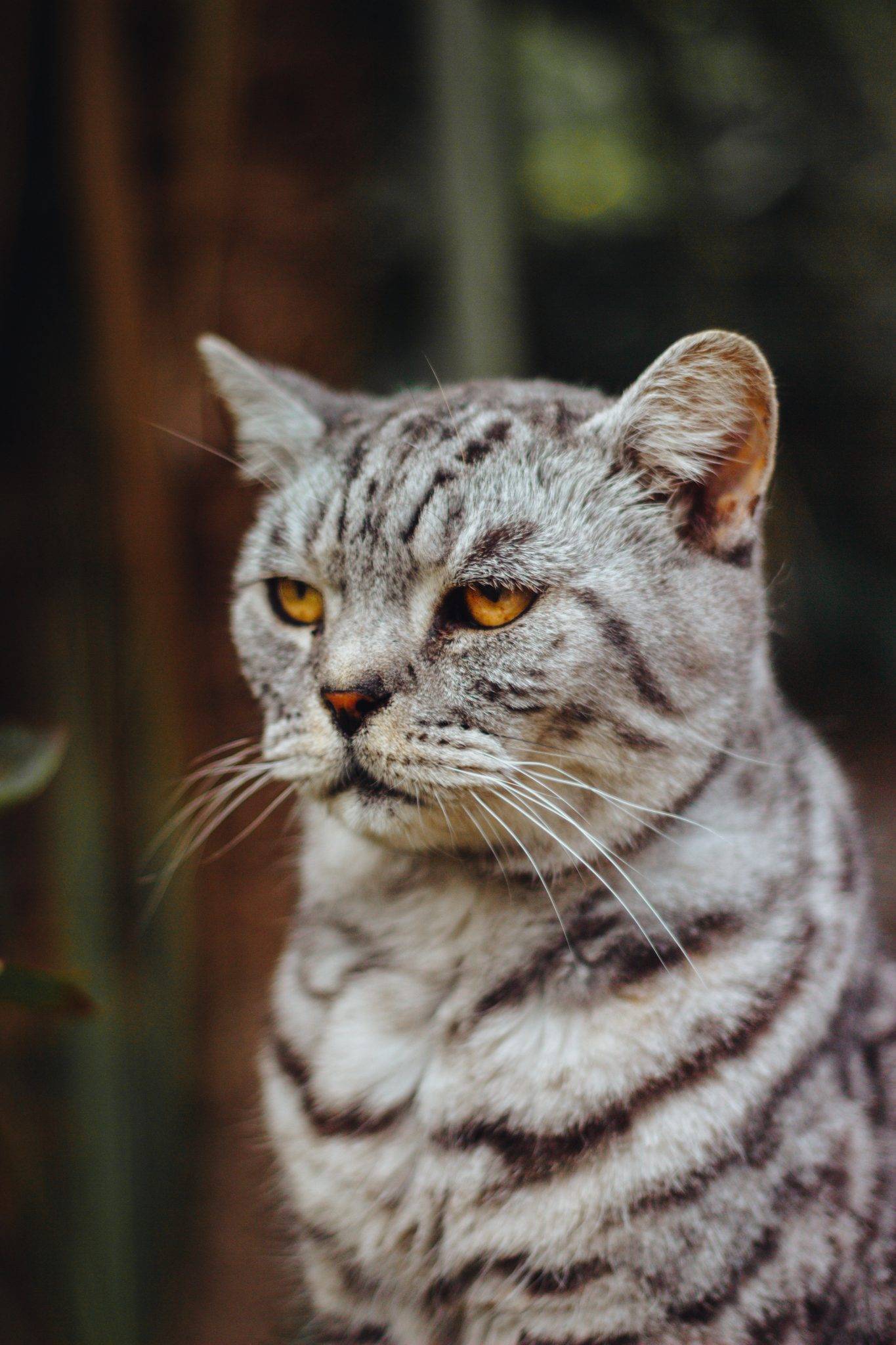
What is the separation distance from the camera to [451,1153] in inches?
49.8

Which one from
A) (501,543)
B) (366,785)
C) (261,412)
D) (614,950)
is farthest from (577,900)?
(261,412)

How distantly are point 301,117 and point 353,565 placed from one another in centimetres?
172

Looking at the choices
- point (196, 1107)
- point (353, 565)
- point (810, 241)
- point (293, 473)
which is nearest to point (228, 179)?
point (293, 473)

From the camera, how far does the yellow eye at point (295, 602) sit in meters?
1.37

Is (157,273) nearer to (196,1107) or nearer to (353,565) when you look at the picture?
(353,565)

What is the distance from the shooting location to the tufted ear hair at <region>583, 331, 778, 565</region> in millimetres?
1187

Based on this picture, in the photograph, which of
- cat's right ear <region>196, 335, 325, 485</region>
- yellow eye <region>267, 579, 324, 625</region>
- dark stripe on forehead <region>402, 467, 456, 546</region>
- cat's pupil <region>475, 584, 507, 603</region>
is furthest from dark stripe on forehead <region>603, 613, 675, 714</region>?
cat's right ear <region>196, 335, 325, 485</region>

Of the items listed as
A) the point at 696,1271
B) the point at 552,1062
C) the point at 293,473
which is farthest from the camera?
the point at 293,473

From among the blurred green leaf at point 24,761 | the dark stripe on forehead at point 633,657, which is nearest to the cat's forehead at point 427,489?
the dark stripe on forehead at point 633,657

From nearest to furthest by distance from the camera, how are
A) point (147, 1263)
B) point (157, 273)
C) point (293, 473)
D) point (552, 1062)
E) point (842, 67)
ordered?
point (552, 1062) < point (293, 473) < point (147, 1263) < point (157, 273) < point (842, 67)

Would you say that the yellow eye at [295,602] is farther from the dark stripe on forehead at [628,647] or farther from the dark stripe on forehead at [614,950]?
the dark stripe on forehead at [614,950]

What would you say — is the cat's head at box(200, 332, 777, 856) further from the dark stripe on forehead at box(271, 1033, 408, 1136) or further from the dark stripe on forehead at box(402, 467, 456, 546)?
the dark stripe on forehead at box(271, 1033, 408, 1136)

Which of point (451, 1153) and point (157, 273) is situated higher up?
point (157, 273)

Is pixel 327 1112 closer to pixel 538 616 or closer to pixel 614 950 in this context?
pixel 614 950
